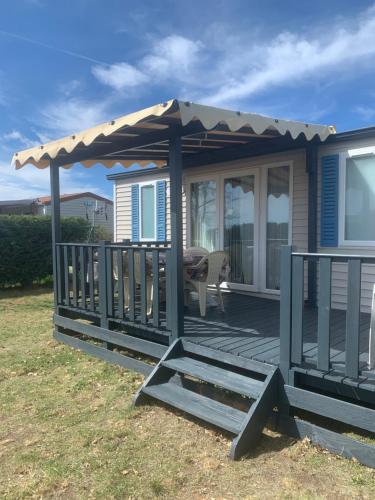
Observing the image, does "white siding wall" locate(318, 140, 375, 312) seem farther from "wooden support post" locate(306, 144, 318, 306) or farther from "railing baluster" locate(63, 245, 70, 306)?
"railing baluster" locate(63, 245, 70, 306)

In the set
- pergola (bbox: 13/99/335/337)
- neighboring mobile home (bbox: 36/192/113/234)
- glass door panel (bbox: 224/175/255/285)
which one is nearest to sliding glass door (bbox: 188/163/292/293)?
glass door panel (bbox: 224/175/255/285)

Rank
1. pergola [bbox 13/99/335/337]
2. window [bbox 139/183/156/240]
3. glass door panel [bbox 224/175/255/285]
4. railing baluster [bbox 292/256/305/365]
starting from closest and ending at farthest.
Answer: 1. railing baluster [bbox 292/256/305/365]
2. pergola [bbox 13/99/335/337]
3. glass door panel [bbox 224/175/255/285]
4. window [bbox 139/183/156/240]

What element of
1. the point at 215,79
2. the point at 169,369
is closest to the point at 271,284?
the point at 169,369

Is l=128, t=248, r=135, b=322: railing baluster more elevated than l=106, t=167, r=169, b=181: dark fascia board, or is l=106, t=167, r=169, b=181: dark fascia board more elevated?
l=106, t=167, r=169, b=181: dark fascia board

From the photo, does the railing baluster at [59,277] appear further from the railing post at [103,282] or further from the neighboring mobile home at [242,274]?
the railing post at [103,282]

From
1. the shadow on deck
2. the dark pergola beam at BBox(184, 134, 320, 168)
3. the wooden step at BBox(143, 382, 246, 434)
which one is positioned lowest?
the wooden step at BBox(143, 382, 246, 434)

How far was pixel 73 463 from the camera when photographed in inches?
100

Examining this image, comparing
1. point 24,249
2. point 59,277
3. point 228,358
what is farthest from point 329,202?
point 24,249

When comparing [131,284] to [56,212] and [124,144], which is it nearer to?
[124,144]

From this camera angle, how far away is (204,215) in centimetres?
663

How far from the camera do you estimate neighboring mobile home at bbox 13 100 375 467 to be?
275 centimetres

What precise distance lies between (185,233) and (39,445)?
4594 mm

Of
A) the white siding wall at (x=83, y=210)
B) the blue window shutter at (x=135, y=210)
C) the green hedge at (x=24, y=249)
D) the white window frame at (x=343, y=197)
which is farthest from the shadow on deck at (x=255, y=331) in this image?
the white siding wall at (x=83, y=210)

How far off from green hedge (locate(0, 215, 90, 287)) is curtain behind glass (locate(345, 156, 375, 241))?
7.64 m
